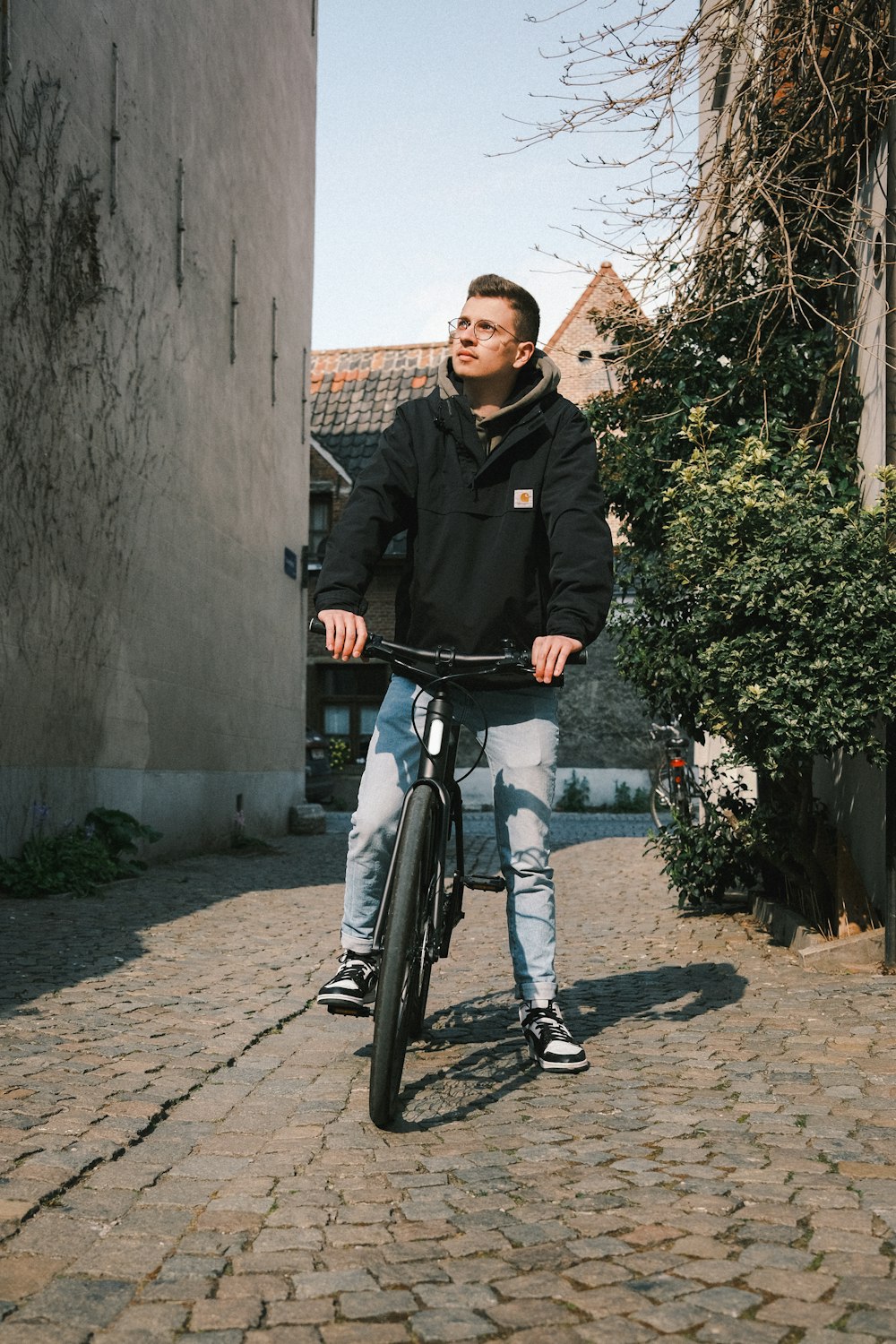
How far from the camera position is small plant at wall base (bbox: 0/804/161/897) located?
7863 mm

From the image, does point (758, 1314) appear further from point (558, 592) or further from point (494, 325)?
point (494, 325)

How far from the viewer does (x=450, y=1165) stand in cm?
297

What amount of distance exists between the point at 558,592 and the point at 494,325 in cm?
84

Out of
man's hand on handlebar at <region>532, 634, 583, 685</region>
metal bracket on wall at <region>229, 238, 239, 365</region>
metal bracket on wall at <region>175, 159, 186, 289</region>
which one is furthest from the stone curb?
metal bracket on wall at <region>229, 238, 239, 365</region>

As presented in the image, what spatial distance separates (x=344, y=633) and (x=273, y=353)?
1221 cm

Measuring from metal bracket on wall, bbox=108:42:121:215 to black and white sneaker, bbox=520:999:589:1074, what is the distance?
773cm

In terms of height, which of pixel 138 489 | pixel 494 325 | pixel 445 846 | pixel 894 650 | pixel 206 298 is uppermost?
pixel 206 298

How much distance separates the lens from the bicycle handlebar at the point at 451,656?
11.2 ft

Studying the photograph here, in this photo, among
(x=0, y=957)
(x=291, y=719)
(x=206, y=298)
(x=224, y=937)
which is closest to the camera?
(x=0, y=957)

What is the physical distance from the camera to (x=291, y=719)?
15.9 m

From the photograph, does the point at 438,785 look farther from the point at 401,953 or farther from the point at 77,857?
the point at 77,857

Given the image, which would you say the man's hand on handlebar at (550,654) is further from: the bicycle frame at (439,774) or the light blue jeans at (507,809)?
the light blue jeans at (507,809)

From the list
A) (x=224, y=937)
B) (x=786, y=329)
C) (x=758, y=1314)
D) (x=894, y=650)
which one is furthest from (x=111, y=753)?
(x=758, y=1314)

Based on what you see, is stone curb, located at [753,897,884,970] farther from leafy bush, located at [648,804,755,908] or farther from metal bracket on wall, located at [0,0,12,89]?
metal bracket on wall, located at [0,0,12,89]
